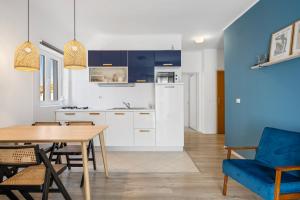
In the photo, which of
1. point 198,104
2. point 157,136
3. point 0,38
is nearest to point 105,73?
point 157,136

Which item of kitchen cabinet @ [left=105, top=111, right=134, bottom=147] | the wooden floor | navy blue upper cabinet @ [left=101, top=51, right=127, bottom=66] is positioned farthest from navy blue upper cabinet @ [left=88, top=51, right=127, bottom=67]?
the wooden floor

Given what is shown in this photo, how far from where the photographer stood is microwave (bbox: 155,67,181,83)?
203 inches

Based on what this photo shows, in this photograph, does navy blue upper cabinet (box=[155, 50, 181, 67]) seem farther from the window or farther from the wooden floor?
the wooden floor

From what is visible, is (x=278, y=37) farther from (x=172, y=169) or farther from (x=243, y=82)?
(x=172, y=169)

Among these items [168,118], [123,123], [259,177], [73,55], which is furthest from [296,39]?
[123,123]

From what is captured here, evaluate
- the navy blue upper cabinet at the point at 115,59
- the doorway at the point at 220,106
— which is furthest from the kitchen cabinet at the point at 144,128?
the doorway at the point at 220,106

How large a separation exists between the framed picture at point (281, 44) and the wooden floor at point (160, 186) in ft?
5.68

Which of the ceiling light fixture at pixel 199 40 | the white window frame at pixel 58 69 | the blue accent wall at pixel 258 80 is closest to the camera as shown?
the blue accent wall at pixel 258 80

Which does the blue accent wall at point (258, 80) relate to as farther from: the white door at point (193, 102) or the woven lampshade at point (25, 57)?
the woven lampshade at point (25, 57)

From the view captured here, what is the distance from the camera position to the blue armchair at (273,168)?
189 cm

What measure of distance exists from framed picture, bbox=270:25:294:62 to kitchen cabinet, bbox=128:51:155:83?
265 centimetres

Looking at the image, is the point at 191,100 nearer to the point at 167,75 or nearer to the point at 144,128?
the point at 167,75

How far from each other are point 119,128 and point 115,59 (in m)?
1.59

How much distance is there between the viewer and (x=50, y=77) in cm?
473
